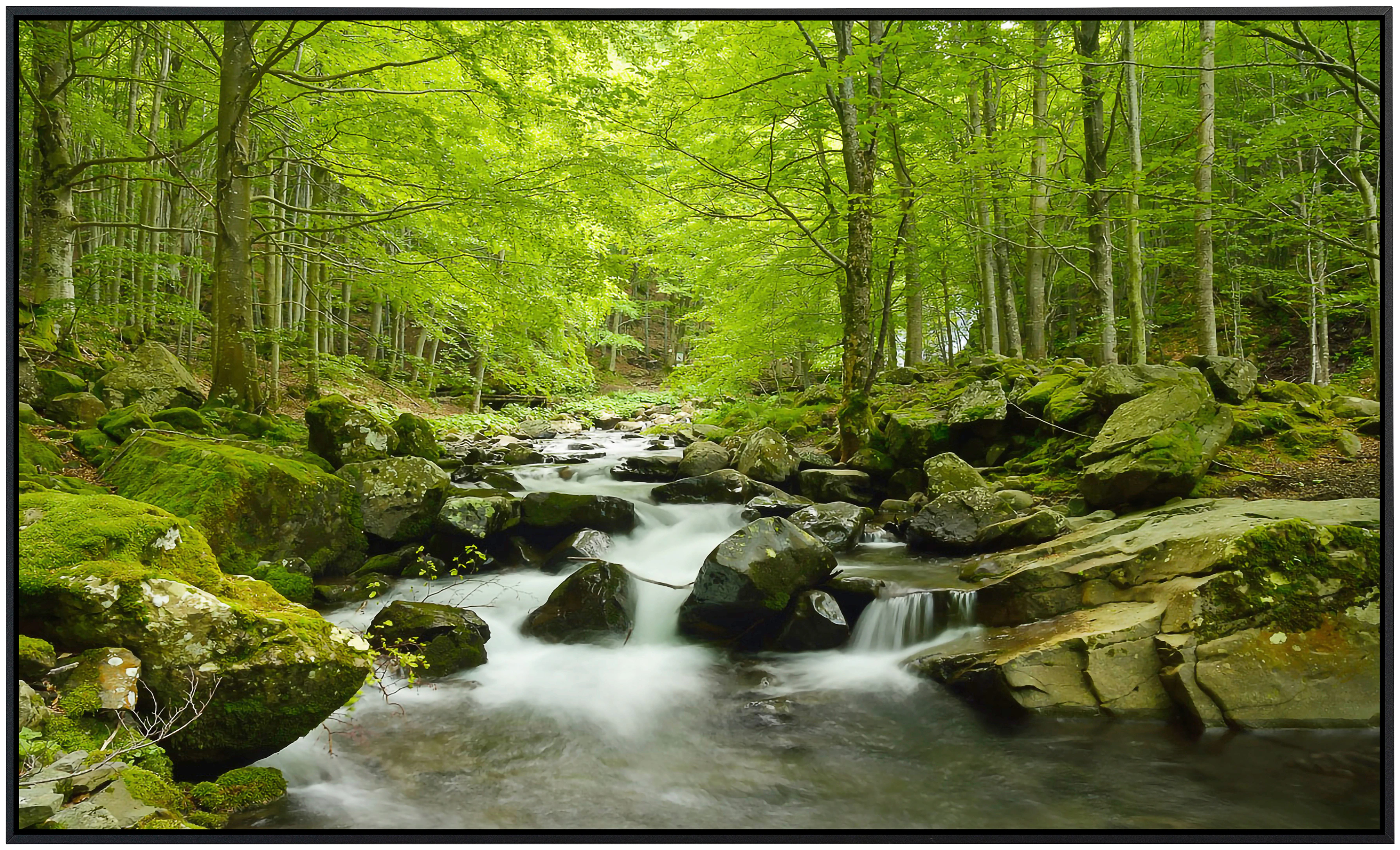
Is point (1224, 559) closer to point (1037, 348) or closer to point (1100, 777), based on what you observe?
point (1100, 777)

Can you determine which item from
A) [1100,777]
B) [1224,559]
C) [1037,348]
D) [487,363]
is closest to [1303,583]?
[1224,559]

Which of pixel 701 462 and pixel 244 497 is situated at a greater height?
pixel 701 462

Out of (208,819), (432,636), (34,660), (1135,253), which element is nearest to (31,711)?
(34,660)

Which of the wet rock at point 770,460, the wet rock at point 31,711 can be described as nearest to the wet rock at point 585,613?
the wet rock at point 31,711

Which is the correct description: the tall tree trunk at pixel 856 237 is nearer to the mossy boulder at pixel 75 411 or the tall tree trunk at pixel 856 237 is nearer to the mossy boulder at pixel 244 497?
the mossy boulder at pixel 244 497

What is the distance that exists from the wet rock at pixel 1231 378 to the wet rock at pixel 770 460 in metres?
4.43

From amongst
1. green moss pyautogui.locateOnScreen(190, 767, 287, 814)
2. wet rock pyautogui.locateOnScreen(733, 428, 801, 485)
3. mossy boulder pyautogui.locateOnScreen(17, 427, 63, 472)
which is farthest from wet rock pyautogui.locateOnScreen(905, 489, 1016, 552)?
mossy boulder pyautogui.locateOnScreen(17, 427, 63, 472)

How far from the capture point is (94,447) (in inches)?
191

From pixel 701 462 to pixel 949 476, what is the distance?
379cm

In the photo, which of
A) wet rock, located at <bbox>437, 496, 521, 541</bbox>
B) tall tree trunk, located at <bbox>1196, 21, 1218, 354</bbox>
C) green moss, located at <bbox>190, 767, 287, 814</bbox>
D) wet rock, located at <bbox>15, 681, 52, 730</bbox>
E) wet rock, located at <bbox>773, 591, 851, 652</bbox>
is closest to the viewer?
wet rock, located at <bbox>15, 681, 52, 730</bbox>

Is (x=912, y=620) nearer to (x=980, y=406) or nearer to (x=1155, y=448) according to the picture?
(x=1155, y=448)

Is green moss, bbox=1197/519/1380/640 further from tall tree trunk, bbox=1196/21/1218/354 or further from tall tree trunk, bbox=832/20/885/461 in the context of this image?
tall tree trunk, bbox=832/20/885/461

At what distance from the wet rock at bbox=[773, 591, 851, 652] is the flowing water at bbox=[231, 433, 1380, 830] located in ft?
0.29

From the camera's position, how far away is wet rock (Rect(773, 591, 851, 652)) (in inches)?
173
